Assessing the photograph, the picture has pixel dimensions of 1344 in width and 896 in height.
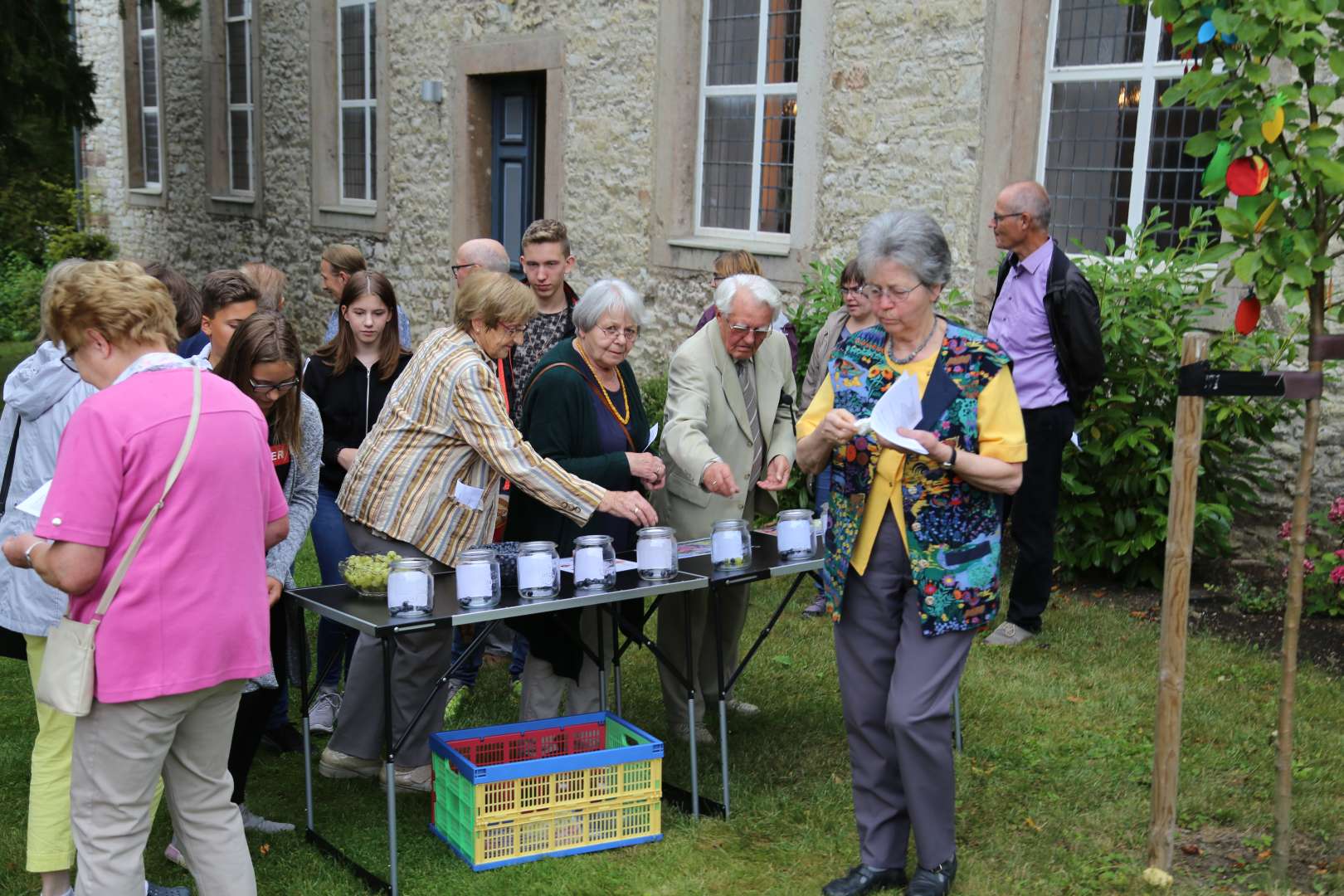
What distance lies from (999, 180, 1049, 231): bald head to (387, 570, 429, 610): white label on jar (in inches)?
140

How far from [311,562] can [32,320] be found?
14239 millimetres

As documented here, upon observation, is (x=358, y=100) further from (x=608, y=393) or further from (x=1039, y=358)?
(x=608, y=393)

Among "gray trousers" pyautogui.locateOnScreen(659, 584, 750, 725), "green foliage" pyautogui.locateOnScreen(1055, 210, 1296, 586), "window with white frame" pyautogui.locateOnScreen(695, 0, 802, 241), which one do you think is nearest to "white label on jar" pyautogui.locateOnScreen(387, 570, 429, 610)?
"gray trousers" pyautogui.locateOnScreen(659, 584, 750, 725)

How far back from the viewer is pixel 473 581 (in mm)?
3852

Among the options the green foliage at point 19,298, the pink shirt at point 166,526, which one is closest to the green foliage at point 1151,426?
the pink shirt at point 166,526

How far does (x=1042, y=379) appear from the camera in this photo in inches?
243

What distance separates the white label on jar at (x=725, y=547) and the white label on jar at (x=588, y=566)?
52cm

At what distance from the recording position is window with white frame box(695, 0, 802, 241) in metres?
9.69

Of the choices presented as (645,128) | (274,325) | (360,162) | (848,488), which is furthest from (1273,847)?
(360,162)

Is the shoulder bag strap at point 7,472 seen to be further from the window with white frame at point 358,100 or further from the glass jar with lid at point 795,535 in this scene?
the window with white frame at point 358,100

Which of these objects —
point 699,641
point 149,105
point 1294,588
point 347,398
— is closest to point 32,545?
point 347,398

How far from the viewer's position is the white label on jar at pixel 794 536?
4668 mm

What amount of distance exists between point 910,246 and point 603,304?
1285 millimetres

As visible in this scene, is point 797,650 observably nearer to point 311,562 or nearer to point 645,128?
point 311,562
